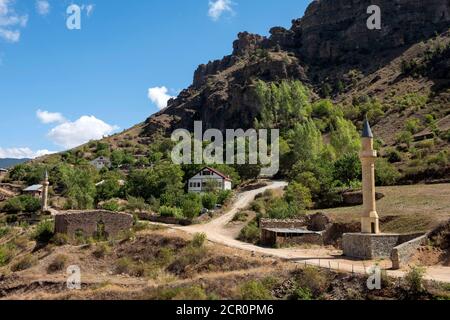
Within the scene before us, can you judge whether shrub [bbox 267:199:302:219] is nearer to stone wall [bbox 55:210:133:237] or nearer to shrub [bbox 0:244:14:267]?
stone wall [bbox 55:210:133:237]

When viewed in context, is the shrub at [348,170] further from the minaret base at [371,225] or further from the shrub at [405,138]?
the minaret base at [371,225]

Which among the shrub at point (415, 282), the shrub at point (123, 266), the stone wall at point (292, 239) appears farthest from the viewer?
the stone wall at point (292, 239)

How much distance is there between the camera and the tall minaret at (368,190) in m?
25.3

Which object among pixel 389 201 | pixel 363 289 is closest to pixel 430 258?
pixel 363 289

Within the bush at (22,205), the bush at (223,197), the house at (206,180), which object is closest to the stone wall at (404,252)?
→ the bush at (223,197)

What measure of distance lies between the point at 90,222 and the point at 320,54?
8947 centimetres

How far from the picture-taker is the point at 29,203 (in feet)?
191

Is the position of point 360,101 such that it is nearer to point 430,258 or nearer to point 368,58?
point 368,58

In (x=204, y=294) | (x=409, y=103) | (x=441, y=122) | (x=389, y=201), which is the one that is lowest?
(x=204, y=294)

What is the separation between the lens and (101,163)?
3536 inches

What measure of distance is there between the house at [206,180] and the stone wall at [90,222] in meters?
21.8

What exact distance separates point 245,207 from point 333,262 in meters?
21.0

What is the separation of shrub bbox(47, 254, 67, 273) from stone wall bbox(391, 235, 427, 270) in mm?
17869

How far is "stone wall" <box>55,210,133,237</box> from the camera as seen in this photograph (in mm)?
32375
